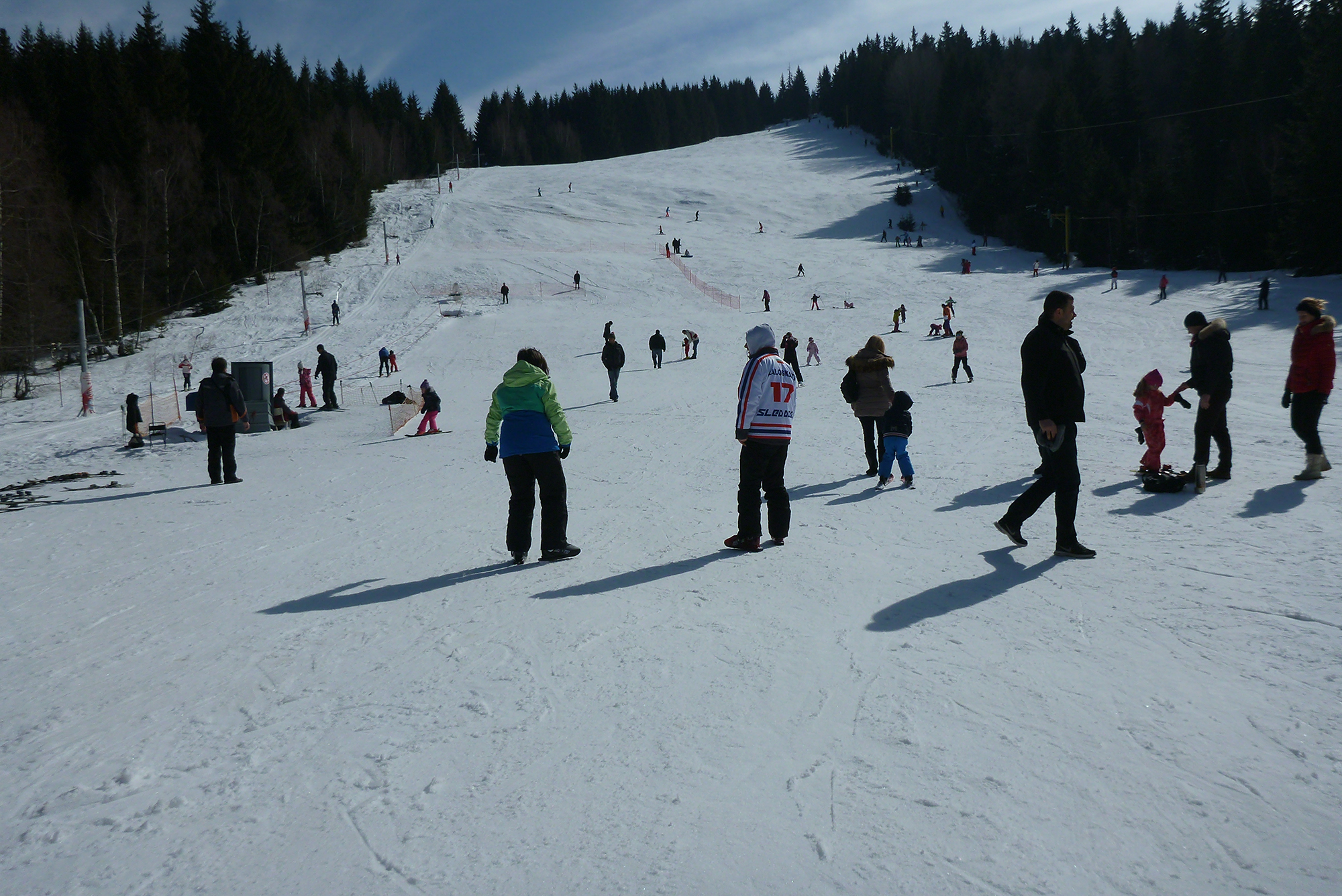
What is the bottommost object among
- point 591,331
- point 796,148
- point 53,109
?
point 591,331

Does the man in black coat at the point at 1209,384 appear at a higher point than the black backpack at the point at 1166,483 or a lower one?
higher

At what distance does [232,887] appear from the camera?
2207 mm

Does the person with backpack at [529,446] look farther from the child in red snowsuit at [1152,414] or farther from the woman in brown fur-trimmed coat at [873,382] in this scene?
the child in red snowsuit at [1152,414]

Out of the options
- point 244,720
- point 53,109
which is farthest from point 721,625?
point 53,109

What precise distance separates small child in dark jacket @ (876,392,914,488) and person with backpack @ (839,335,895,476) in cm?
8

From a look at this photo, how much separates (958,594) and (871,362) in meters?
4.12

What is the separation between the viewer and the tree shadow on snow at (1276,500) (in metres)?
6.03

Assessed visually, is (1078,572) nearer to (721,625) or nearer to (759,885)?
(721,625)

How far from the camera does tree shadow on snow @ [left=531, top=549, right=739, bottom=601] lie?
193 inches

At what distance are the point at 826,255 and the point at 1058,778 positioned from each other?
167 ft

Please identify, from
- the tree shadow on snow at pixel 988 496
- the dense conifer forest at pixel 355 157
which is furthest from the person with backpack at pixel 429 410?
the dense conifer forest at pixel 355 157

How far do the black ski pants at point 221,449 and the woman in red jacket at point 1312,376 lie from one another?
1211 cm

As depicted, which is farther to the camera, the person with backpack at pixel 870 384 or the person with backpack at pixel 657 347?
the person with backpack at pixel 657 347

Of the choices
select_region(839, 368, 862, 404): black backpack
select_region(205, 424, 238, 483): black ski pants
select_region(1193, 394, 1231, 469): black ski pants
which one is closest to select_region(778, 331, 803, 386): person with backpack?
select_region(839, 368, 862, 404): black backpack
